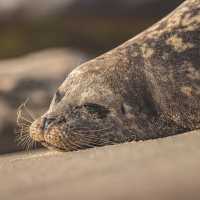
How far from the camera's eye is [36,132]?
5270 millimetres

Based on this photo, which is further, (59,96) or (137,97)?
(59,96)

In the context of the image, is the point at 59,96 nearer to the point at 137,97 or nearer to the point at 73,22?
the point at 137,97

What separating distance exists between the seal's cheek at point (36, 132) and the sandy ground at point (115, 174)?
2.21 feet

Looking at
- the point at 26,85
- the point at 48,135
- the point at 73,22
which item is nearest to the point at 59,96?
the point at 48,135

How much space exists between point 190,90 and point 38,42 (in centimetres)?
1298

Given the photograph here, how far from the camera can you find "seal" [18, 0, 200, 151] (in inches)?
204

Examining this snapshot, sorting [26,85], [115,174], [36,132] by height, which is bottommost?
[26,85]

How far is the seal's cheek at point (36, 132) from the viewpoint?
17.2 ft

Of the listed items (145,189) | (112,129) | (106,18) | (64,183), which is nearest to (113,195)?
(145,189)

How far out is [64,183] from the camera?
3137 millimetres

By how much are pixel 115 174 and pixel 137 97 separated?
2219 mm

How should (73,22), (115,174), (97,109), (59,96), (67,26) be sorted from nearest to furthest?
(115,174), (97,109), (59,96), (73,22), (67,26)

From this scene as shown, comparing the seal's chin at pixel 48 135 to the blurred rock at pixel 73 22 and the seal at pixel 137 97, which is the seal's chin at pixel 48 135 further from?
the blurred rock at pixel 73 22

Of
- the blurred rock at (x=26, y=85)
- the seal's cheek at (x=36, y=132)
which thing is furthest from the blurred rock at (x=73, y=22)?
the seal's cheek at (x=36, y=132)
